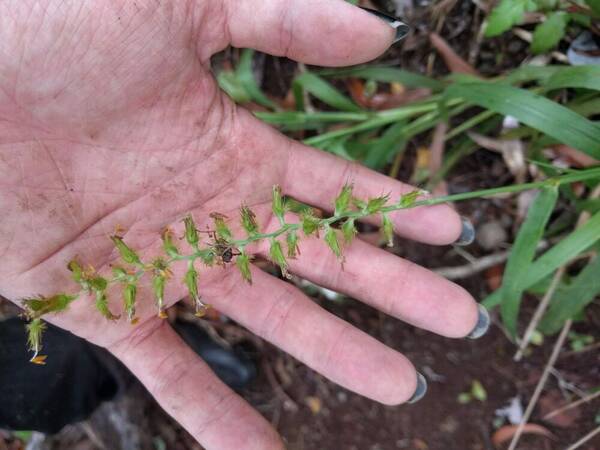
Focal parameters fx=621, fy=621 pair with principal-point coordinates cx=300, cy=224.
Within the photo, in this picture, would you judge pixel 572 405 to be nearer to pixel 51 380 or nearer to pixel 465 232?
pixel 465 232

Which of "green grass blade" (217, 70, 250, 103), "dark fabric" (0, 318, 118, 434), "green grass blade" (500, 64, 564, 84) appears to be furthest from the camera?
"green grass blade" (217, 70, 250, 103)

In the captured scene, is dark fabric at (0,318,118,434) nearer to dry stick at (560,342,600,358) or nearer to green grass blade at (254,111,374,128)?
green grass blade at (254,111,374,128)

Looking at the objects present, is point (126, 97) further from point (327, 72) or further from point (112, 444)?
point (112, 444)

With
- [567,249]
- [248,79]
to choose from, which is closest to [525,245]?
[567,249]

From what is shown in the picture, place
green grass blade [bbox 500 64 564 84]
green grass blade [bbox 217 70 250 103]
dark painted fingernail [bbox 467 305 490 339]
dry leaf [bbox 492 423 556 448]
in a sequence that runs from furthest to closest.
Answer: green grass blade [bbox 217 70 250 103] → dry leaf [bbox 492 423 556 448] → green grass blade [bbox 500 64 564 84] → dark painted fingernail [bbox 467 305 490 339]

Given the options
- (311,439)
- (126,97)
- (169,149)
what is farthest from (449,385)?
(126,97)

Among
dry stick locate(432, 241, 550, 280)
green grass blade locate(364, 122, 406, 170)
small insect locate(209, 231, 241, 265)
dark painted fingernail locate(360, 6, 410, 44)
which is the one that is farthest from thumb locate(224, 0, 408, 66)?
dry stick locate(432, 241, 550, 280)
